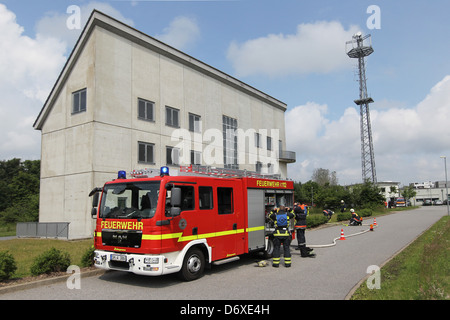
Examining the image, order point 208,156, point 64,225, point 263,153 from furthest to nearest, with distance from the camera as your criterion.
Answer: point 263,153 < point 208,156 < point 64,225

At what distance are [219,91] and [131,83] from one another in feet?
34.1

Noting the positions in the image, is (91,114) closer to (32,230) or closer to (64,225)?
(64,225)

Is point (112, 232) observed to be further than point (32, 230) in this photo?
No

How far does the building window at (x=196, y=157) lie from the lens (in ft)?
88.1

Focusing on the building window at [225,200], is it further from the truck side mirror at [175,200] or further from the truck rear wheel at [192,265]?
the truck side mirror at [175,200]

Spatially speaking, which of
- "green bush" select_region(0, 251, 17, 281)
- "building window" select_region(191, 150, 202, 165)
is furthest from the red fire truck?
"building window" select_region(191, 150, 202, 165)

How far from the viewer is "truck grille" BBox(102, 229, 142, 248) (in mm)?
7379

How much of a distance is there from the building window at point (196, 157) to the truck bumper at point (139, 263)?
19.1 meters

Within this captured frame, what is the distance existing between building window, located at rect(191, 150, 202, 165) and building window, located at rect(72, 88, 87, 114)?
8.93 m

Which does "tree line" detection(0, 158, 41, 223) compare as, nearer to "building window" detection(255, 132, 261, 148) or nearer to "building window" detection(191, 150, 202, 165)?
"building window" detection(191, 150, 202, 165)

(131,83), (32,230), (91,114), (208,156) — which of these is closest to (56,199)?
(32,230)

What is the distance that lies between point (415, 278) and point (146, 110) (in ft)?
64.3

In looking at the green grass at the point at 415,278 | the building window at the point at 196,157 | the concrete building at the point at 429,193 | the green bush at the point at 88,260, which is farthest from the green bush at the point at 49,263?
the concrete building at the point at 429,193
